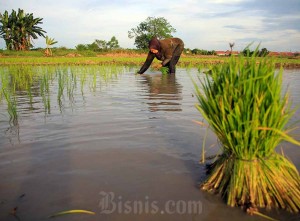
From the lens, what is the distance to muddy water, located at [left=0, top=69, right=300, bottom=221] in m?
1.88

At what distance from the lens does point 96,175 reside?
2.40m

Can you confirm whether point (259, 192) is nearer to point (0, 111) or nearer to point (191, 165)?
point (191, 165)

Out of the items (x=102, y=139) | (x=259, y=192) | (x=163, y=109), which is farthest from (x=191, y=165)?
(x=163, y=109)

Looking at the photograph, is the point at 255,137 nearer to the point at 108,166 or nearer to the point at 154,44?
the point at 108,166

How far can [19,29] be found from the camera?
41.6m

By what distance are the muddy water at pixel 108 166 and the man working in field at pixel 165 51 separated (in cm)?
740

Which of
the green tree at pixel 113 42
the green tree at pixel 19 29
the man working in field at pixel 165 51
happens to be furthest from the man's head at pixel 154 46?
the green tree at pixel 113 42

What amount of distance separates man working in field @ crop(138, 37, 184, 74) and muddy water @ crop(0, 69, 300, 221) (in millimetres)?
7400

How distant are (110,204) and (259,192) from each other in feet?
3.53

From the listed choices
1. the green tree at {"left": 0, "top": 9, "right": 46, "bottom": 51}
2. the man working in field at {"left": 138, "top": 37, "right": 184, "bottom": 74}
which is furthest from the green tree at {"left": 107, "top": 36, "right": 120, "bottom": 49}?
the man working in field at {"left": 138, "top": 37, "right": 184, "bottom": 74}

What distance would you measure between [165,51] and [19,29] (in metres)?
37.6

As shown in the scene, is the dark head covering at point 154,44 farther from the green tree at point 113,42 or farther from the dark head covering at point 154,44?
the green tree at point 113,42

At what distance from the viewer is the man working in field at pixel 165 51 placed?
1174cm

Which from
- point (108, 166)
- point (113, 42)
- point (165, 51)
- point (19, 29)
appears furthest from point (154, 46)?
point (113, 42)
